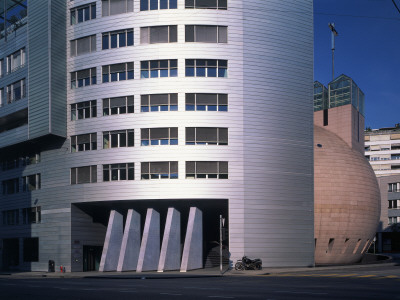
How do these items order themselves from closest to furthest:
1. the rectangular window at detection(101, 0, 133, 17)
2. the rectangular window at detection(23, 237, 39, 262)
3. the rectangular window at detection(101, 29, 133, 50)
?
the rectangular window at detection(101, 29, 133, 50)
the rectangular window at detection(101, 0, 133, 17)
the rectangular window at detection(23, 237, 39, 262)

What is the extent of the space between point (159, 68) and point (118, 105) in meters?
5.07

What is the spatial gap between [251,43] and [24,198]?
1156 inches

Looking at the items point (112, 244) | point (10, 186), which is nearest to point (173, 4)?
point (112, 244)

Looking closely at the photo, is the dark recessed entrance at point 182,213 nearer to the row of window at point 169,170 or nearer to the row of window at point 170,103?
the row of window at point 169,170

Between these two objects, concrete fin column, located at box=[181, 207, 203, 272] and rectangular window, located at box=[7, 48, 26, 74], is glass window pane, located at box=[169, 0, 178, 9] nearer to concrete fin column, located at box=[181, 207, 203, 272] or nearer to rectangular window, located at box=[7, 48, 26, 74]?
concrete fin column, located at box=[181, 207, 203, 272]

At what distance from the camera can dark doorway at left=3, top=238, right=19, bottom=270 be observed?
5781 centimetres

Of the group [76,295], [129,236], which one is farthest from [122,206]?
[76,295]

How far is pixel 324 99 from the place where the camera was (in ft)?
213

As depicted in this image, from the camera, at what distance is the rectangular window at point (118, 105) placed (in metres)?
45.5

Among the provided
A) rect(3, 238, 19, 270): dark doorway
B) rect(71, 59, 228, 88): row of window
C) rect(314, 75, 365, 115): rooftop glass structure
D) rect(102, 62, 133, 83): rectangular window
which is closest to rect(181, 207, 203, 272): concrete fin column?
rect(71, 59, 228, 88): row of window

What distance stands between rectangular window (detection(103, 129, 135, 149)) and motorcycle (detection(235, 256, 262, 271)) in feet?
45.9

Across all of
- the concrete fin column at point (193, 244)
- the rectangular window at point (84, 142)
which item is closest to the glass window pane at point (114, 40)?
the rectangular window at point (84, 142)

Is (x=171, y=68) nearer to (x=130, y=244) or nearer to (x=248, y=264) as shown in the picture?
(x=130, y=244)

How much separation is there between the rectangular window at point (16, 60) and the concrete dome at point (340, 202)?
32.8 metres
